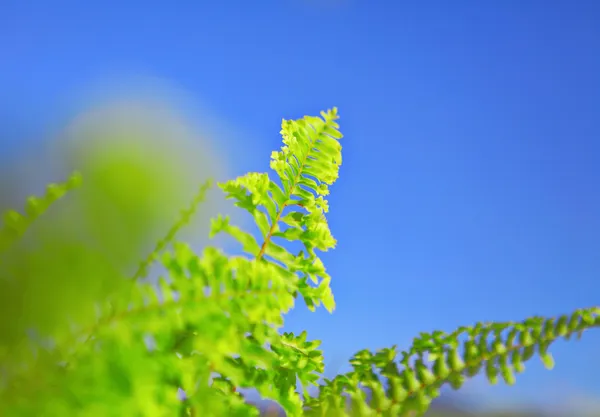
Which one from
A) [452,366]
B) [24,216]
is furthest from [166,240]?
[452,366]

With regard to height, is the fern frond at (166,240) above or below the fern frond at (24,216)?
above

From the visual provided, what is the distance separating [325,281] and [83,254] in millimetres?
808

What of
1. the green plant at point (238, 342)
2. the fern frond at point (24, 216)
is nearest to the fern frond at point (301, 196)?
the green plant at point (238, 342)

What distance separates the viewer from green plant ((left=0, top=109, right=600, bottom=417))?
71 centimetres

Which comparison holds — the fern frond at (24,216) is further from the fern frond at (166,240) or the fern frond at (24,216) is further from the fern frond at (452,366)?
the fern frond at (452,366)

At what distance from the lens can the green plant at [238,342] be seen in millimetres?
709

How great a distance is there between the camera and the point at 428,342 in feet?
4.08

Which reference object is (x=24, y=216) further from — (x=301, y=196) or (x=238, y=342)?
(x=301, y=196)

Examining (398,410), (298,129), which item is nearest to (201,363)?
(398,410)

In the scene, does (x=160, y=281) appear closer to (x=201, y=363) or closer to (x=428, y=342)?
(x=201, y=363)

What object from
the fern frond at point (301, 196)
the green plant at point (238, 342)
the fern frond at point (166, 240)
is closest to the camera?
the green plant at point (238, 342)

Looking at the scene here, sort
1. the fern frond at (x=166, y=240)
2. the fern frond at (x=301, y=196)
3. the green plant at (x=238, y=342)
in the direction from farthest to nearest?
the fern frond at (x=301, y=196), the fern frond at (x=166, y=240), the green plant at (x=238, y=342)

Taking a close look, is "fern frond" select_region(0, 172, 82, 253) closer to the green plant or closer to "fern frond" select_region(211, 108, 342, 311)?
the green plant

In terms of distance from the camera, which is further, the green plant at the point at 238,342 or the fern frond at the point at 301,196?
the fern frond at the point at 301,196
